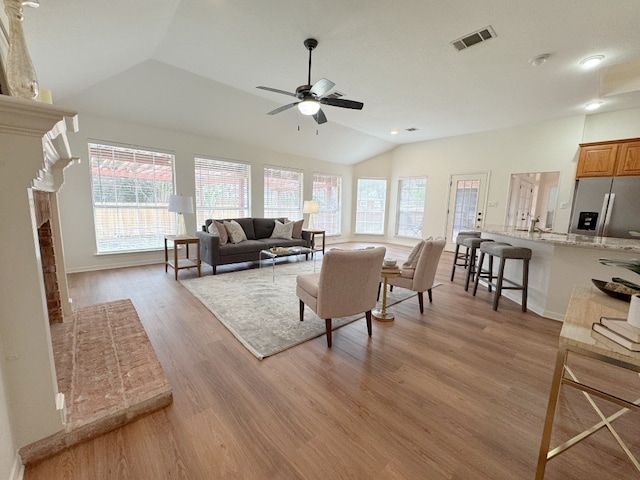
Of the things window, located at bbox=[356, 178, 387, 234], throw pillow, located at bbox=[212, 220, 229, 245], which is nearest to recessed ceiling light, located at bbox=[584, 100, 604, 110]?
window, located at bbox=[356, 178, 387, 234]

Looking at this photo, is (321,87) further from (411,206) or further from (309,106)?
(411,206)

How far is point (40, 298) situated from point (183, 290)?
8.27 feet

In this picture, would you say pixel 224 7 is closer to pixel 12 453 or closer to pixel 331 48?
pixel 331 48

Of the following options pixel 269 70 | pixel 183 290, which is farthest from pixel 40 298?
pixel 269 70

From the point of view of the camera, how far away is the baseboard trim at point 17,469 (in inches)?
43.4

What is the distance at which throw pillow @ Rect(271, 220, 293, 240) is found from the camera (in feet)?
18.5

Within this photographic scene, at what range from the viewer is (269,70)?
139 inches

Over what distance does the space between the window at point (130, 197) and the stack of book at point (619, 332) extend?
18.9ft

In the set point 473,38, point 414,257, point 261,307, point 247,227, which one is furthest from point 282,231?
point 473,38

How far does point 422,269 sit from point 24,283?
9.70 ft

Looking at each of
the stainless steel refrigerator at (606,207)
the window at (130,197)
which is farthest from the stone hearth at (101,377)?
the stainless steel refrigerator at (606,207)

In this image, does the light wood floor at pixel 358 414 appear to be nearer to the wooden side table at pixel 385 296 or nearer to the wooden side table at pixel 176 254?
the wooden side table at pixel 385 296

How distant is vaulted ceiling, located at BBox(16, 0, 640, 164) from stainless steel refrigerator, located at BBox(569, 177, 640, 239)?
1.30 metres

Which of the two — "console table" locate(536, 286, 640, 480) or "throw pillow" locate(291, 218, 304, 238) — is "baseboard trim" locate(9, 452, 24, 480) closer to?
"console table" locate(536, 286, 640, 480)
